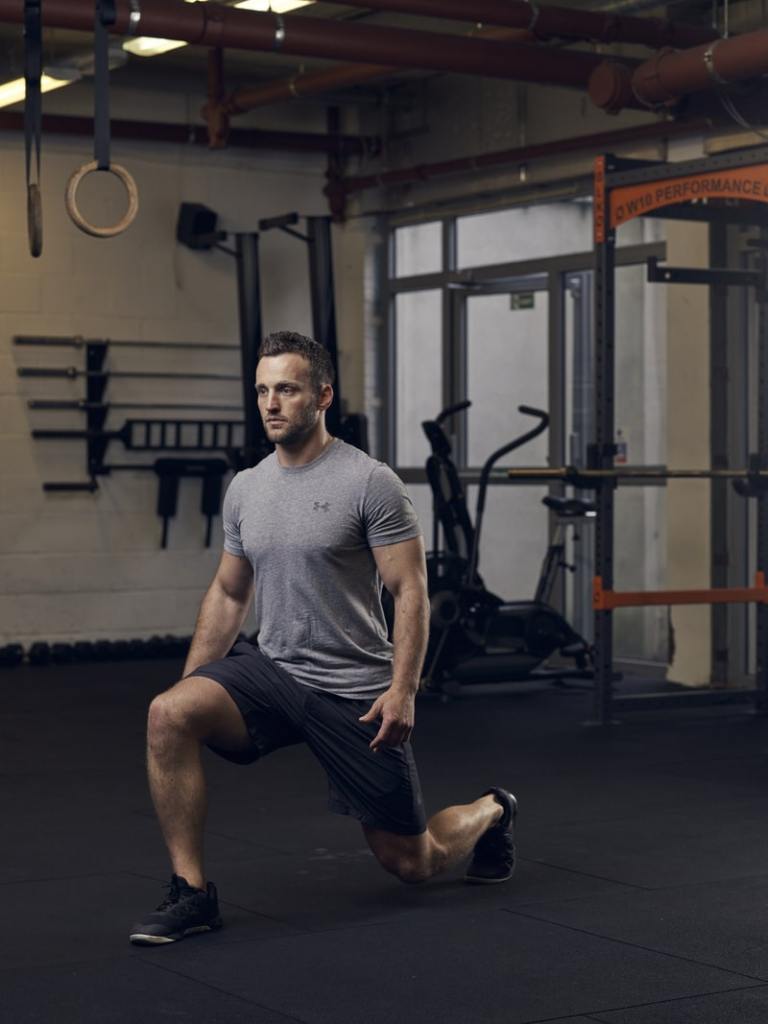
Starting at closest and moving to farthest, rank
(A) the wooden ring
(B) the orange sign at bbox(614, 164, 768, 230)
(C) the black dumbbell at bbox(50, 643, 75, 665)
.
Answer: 1. (A) the wooden ring
2. (B) the orange sign at bbox(614, 164, 768, 230)
3. (C) the black dumbbell at bbox(50, 643, 75, 665)

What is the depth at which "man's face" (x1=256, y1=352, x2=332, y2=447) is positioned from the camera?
3666mm

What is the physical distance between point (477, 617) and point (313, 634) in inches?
172

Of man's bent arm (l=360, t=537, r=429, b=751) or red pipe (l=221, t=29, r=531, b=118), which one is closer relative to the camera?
man's bent arm (l=360, t=537, r=429, b=751)

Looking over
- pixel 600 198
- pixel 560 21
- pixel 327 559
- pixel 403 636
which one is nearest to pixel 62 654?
pixel 600 198

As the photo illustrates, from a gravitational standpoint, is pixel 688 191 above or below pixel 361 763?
above

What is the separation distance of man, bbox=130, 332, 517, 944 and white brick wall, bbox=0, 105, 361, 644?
5.95 meters

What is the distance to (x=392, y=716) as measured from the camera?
3.53m

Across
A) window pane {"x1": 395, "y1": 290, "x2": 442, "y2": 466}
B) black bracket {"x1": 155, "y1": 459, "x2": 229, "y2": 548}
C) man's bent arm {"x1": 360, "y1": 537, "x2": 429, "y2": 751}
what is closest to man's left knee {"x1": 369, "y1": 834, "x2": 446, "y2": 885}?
man's bent arm {"x1": 360, "y1": 537, "x2": 429, "y2": 751}

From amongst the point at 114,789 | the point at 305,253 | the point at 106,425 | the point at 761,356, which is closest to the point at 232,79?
the point at 305,253

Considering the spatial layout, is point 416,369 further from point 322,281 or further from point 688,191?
point 688,191

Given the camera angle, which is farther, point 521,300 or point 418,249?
point 418,249

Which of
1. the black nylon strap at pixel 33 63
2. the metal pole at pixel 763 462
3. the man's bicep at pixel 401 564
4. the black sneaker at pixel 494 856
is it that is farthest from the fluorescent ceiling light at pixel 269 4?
the black sneaker at pixel 494 856

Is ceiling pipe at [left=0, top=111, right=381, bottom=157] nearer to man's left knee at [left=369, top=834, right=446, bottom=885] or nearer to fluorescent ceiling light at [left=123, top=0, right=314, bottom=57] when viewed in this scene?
fluorescent ceiling light at [left=123, top=0, right=314, bottom=57]

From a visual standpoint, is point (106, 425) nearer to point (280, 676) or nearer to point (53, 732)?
point (53, 732)
